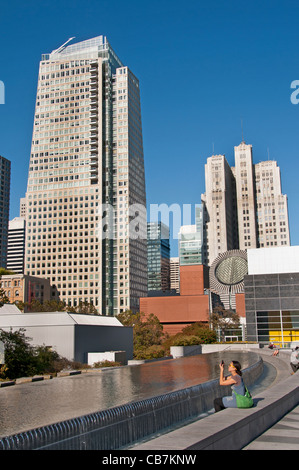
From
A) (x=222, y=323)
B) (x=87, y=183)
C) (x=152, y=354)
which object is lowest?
(x=152, y=354)

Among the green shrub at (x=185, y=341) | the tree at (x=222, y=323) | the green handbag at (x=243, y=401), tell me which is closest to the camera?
the green handbag at (x=243, y=401)

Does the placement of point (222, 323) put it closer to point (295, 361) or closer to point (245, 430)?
point (295, 361)

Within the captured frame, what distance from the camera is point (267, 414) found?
1313 cm

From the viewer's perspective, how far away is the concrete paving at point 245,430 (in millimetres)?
→ 9156

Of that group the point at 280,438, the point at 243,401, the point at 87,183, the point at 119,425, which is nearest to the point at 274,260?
the point at 243,401

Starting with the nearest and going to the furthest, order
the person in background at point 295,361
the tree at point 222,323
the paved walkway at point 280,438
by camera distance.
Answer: the paved walkway at point 280,438 → the person in background at point 295,361 → the tree at point 222,323

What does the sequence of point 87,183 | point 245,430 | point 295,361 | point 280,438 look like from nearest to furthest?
point 245,430, point 280,438, point 295,361, point 87,183

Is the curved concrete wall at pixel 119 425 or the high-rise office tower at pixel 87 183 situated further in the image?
the high-rise office tower at pixel 87 183

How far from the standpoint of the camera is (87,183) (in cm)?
18250

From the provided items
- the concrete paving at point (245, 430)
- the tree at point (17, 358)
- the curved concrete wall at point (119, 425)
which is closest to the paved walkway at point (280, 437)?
the concrete paving at point (245, 430)

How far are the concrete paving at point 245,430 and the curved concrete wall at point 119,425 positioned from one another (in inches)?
40.4

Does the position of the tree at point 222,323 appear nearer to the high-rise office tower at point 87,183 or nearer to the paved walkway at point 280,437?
the paved walkway at point 280,437

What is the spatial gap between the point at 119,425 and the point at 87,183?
Answer: 569 feet

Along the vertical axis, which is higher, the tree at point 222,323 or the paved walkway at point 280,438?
the tree at point 222,323
